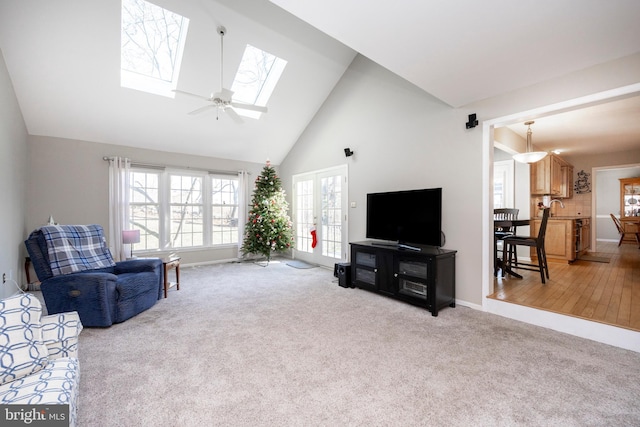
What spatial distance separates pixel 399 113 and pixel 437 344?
3225 mm

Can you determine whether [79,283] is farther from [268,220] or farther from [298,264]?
[298,264]

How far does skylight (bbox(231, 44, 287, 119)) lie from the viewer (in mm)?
4707

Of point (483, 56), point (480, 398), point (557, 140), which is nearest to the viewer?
point (480, 398)

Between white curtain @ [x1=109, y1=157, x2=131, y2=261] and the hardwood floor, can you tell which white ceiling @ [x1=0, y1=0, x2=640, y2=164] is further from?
the hardwood floor

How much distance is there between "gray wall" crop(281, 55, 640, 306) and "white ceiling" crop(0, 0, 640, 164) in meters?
0.18

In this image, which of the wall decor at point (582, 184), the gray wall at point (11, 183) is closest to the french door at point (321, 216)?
the gray wall at point (11, 183)

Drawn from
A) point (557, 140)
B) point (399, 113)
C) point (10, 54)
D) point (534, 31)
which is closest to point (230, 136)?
point (10, 54)

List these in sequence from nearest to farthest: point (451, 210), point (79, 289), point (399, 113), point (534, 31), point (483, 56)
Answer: point (534, 31) → point (483, 56) → point (79, 289) → point (451, 210) → point (399, 113)

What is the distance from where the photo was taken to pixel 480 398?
176 centimetres

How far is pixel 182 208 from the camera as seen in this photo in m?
5.77

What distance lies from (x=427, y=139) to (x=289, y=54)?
8.85 feet

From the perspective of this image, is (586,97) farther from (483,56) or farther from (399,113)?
(399,113)

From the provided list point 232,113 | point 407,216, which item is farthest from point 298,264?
point 232,113

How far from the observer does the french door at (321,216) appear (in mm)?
5268
